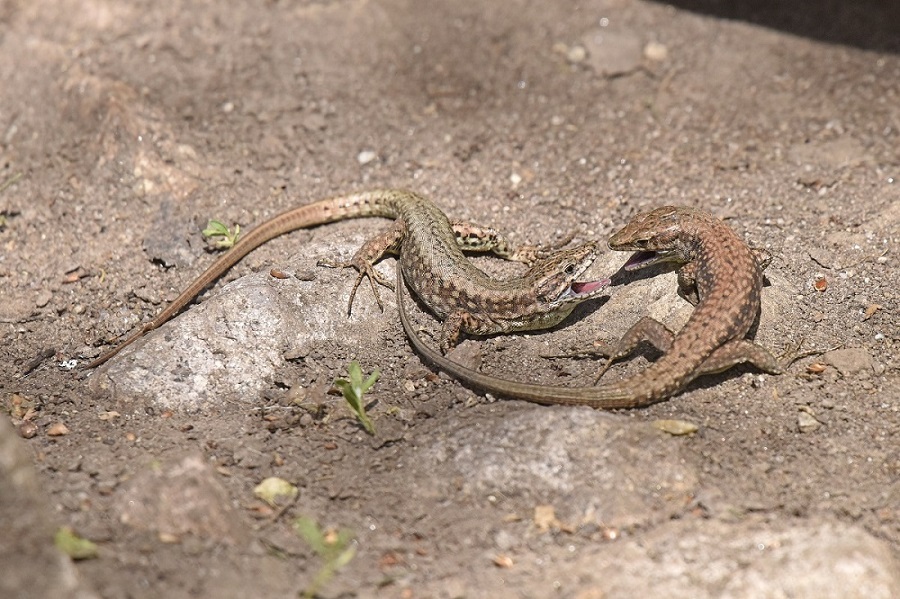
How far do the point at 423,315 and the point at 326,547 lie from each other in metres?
2.24

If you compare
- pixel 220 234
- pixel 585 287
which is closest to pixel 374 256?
pixel 220 234

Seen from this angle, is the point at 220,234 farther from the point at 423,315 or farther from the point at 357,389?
the point at 357,389

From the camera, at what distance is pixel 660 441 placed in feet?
15.2

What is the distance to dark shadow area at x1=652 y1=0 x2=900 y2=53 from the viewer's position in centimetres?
795

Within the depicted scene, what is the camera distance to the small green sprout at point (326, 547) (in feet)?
13.1

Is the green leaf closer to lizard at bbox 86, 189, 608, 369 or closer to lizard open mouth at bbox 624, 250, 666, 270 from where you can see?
lizard at bbox 86, 189, 608, 369

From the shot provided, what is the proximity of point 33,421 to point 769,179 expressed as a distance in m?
5.68

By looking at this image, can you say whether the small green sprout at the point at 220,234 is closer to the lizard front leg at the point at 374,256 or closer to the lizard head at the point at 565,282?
the lizard front leg at the point at 374,256

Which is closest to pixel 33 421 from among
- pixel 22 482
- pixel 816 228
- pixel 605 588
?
pixel 22 482

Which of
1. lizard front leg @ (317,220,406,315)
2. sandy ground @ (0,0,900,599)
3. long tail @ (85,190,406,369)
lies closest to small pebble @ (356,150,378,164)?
sandy ground @ (0,0,900,599)

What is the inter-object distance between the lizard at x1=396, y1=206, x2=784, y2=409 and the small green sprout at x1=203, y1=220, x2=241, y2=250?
1.52 m

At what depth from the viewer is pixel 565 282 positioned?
5633 mm

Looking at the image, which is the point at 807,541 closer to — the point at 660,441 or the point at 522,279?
the point at 660,441

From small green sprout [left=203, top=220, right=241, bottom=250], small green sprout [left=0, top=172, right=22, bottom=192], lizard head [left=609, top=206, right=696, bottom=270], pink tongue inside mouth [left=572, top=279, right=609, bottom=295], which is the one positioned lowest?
small green sprout [left=0, top=172, right=22, bottom=192]
